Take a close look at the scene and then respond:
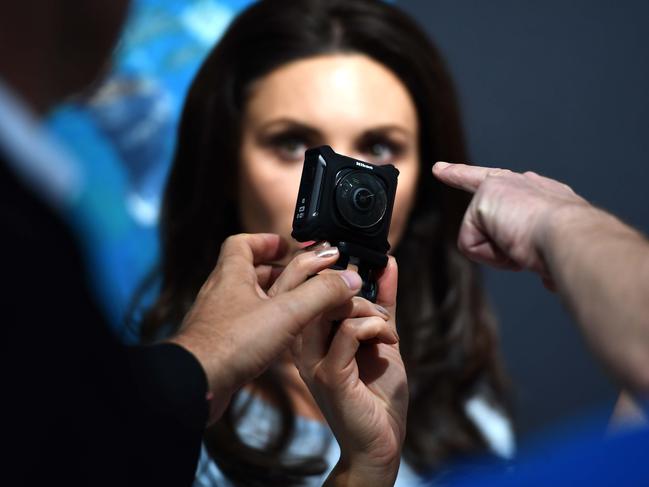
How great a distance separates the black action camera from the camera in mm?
903

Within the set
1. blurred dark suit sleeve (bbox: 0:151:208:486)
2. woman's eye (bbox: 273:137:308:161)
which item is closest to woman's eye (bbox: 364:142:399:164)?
woman's eye (bbox: 273:137:308:161)

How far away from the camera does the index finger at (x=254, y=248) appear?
92 centimetres

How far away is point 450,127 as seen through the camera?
59.6 inches

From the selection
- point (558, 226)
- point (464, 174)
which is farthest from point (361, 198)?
point (558, 226)

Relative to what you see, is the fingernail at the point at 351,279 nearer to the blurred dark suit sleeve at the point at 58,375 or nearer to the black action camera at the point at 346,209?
the black action camera at the point at 346,209

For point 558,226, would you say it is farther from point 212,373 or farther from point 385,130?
point 385,130

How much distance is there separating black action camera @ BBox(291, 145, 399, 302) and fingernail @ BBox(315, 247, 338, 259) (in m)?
0.02

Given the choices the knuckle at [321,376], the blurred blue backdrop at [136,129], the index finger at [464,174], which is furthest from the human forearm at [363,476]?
the blurred blue backdrop at [136,129]

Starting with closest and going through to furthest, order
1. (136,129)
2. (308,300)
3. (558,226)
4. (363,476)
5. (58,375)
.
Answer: (58,375)
(558,226)
(308,300)
(363,476)
(136,129)

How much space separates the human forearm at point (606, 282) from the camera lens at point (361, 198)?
25 cm

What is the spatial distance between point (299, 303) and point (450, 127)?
0.80 meters

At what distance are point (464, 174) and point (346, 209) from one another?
0.14 meters

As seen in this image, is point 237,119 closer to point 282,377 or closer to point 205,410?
point 282,377

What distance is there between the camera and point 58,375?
547 millimetres
